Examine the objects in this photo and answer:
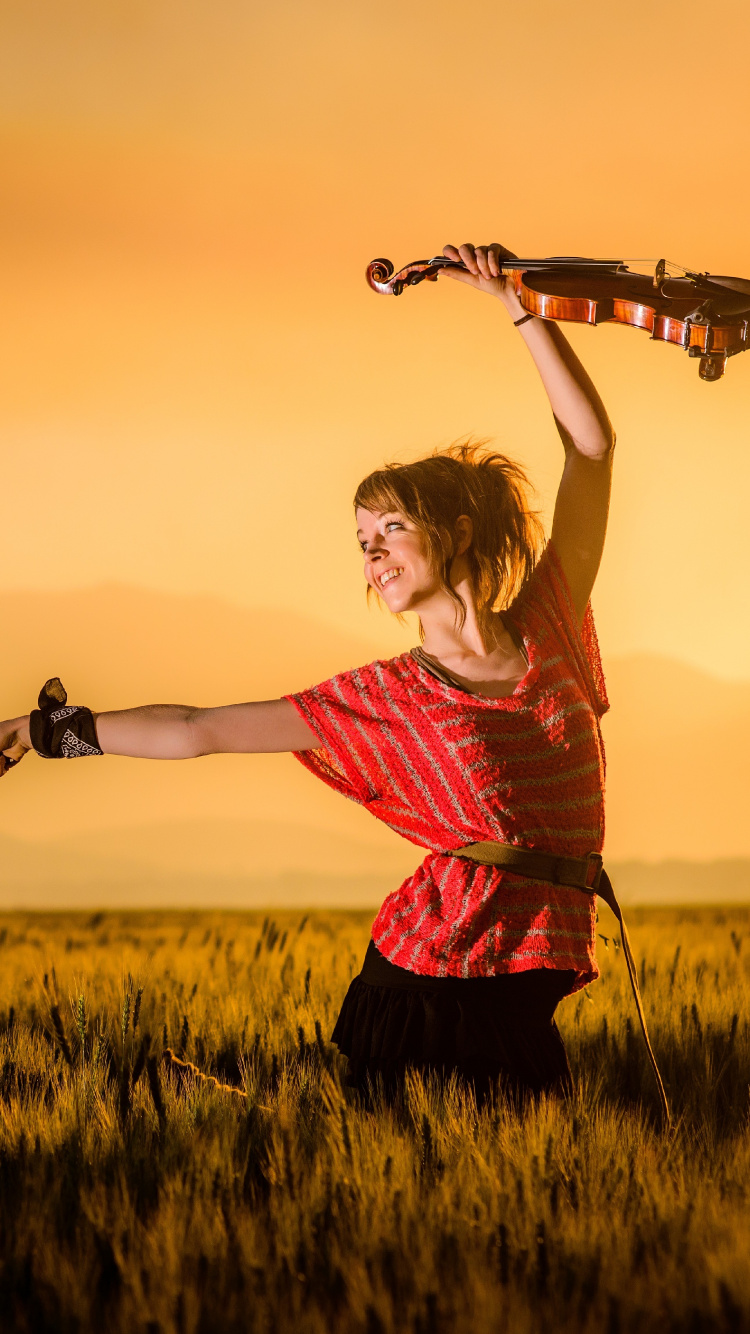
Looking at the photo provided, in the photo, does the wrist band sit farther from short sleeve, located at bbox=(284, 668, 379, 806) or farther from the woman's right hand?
short sleeve, located at bbox=(284, 668, 379, 806)

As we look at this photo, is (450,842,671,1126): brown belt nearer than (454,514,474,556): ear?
Yes

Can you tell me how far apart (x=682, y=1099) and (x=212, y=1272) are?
1059mm

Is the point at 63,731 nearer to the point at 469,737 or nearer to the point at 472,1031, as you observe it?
the point at 469,737

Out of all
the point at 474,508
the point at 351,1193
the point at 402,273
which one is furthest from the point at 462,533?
the point at 351,1193

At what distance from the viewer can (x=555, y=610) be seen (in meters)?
2.14

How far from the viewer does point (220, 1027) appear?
2.66m

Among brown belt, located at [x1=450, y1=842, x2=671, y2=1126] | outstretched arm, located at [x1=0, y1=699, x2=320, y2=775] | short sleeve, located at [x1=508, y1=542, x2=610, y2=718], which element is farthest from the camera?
short sleeve, located at [x1=508, y1=542, x2=610, y2=718]

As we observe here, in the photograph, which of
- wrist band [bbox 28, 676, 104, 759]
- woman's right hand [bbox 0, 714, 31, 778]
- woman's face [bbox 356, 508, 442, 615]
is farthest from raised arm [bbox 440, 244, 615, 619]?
woman's right hand [bbox 0, 714, 31, 778]

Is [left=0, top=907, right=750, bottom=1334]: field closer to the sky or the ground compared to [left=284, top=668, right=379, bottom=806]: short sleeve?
closer to the ground

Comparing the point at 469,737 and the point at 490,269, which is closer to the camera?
the point at 469,737

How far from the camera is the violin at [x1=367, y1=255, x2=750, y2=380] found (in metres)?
2.02

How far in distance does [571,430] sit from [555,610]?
0.30m

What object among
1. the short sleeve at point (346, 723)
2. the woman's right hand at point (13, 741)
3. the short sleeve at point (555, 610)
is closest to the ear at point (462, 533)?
the short sleeve at point (555, 610)

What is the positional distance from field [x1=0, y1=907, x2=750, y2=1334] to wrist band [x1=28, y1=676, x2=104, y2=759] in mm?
481
